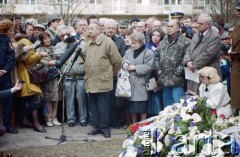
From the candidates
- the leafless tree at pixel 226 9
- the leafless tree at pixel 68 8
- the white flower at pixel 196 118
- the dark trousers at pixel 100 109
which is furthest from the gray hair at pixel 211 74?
the leafless tree at pixel 68 8

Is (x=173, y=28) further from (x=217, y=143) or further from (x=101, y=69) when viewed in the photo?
(x=217, y=143)

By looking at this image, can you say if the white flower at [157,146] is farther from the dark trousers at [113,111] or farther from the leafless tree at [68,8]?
the leafless tree at [68,8]

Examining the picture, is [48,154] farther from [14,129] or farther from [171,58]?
[171,58]

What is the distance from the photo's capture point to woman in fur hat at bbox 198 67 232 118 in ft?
25.4

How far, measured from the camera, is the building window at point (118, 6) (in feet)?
159

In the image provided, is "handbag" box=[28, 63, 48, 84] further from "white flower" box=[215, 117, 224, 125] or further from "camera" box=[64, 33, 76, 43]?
"white flower" box=[215, 117, 224, 125]

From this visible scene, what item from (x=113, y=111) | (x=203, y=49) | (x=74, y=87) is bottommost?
(x=113, y=111)

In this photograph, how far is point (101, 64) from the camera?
28.7 feet

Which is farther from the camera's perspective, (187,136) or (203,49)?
(203,49)

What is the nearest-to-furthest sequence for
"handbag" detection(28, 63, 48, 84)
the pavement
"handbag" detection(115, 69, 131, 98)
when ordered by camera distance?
1. the pavement
2. "handbag" detection(115, 69, 131, 98)
3. "handbag" detection(28, 63, 48, 84)

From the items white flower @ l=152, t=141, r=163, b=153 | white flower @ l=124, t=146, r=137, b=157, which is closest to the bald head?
white flower @ l=124, t=146, r=137, b=157

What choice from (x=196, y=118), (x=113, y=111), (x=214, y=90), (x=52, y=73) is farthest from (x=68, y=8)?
(x=196, y=118)

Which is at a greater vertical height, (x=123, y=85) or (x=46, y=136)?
(x=123, y=85)

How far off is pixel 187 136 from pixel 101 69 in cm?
483
